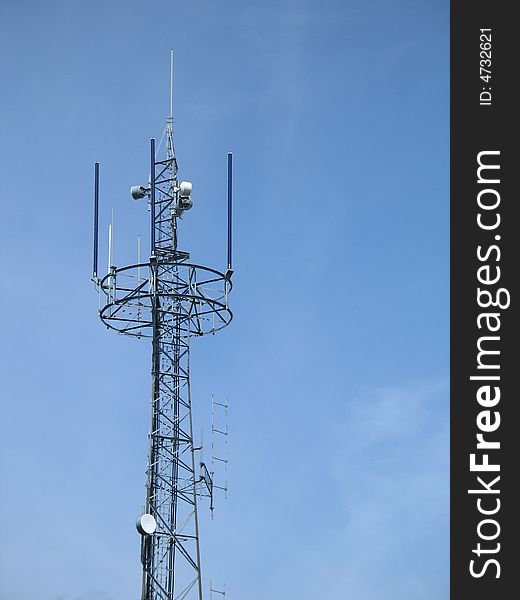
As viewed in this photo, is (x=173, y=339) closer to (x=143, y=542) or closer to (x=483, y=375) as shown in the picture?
(x=143, y=542)

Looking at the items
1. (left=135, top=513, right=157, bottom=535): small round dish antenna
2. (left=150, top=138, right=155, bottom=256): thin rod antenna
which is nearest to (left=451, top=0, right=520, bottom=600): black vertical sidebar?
(left=135, top=513, right=157, bottom=535): small round dish antenna


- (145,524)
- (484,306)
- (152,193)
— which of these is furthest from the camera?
(152,193)

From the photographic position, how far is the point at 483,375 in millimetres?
23922

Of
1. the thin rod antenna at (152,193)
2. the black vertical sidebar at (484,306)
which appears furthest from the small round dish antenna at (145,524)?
the black vertical sidebar at (484,306)

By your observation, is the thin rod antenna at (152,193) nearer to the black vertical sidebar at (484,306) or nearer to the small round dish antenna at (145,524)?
the small round dish antenna at (145,524)

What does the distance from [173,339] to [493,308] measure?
1078 centimetres

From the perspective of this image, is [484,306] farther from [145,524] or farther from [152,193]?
[152,193]

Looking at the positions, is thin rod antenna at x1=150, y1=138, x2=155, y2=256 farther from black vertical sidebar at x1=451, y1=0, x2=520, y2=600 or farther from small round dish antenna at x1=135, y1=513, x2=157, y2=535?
black vertical sidebar at x1=451, y1=0, x2=520, y2=600

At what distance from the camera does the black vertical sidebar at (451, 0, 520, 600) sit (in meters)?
23.4

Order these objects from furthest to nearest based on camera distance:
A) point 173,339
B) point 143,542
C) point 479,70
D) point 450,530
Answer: point 173,339 → point 143,542 → point 479,70 → point 450,530

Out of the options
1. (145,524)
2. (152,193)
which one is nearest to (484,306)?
(145,524)

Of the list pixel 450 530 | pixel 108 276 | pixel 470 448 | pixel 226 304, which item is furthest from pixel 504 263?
pixel 108 276

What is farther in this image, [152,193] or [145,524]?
[152,193]

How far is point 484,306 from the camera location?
2431 centimetres
